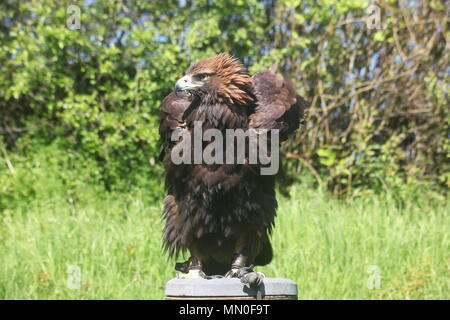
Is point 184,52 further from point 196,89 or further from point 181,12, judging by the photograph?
point 196,89

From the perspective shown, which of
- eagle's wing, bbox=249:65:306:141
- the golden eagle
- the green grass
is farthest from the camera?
the green grass

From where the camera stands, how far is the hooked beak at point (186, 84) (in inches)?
129

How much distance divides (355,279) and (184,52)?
3.26 meters

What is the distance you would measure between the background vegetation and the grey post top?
2844mm

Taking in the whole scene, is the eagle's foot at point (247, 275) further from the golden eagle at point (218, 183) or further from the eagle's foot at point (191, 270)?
the eagle's foot at point (191, 270)

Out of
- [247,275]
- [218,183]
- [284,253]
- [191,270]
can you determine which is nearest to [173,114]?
[218,183]

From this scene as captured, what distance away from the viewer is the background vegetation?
6359 mm

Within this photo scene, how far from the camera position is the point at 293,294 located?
10.4 feet

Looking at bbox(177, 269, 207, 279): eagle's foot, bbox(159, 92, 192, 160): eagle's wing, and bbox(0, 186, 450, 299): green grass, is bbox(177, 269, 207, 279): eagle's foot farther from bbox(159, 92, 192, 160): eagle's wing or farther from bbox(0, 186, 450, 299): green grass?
bbox(0, 186, 450, 299): green grass

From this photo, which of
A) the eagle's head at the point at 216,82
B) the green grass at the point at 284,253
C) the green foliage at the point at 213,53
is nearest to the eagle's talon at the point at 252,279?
the eagle's head at the point at 216,82

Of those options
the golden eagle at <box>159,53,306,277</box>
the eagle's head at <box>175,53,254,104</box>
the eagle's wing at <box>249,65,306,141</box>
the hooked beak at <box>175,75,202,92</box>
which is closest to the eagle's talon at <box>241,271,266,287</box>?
the golden eagle at <box>159,53,306,277</box>

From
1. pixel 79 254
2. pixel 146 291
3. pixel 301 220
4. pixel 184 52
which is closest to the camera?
pixel 146 291

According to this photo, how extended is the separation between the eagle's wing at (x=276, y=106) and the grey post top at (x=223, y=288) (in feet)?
2.72

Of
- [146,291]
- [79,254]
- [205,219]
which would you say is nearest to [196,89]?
[205,219]
